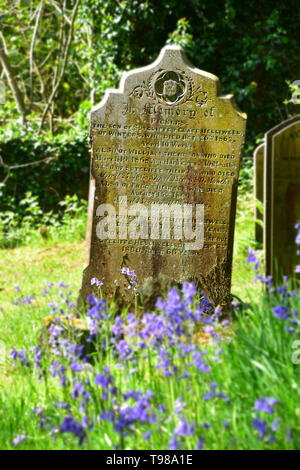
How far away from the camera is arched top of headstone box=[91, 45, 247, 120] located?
188 inches

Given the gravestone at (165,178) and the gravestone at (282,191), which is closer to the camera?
the gravestone at (165,178)

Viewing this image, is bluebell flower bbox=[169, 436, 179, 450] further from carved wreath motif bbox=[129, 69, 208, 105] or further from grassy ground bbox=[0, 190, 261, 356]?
carved wreath motif bbox=[129, 69, 208, 105]

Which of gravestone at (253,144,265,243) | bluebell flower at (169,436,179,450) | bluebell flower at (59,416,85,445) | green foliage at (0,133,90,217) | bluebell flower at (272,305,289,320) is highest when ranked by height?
green foliage at (0,133,90,217)

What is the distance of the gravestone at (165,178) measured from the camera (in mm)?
4773

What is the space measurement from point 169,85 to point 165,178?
29.5 inches

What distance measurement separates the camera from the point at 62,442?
102 inches

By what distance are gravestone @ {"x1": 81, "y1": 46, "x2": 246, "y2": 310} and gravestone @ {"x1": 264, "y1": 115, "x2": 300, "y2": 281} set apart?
338 millimetres

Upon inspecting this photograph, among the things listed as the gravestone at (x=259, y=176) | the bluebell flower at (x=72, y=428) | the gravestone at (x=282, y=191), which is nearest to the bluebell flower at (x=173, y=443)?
the bluebell flower at (x=72, y=428)

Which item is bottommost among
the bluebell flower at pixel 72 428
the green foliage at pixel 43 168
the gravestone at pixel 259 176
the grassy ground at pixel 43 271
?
the bluebell flower at pixel 72 428

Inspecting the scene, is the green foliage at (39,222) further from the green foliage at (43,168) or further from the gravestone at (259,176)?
the gravestone at (259,176)

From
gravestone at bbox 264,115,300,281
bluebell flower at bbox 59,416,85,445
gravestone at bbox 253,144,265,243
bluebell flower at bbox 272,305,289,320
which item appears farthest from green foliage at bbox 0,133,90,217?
bluebell flower at bbox 59,416,85,445

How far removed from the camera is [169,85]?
4797 millimetres

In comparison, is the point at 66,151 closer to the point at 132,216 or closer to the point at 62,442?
the point at 132,216
